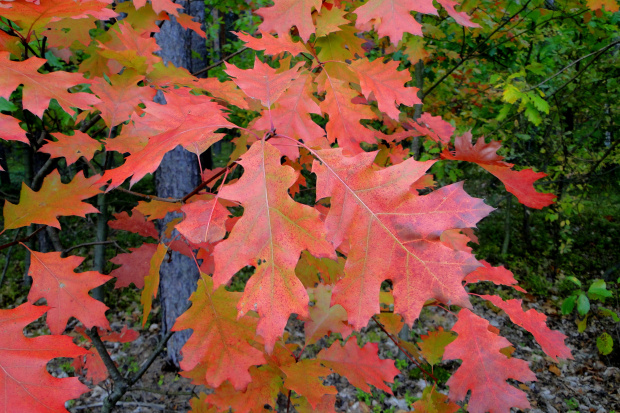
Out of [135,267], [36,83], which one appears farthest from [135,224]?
[36,83]

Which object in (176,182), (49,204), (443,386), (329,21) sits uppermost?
(329,21)

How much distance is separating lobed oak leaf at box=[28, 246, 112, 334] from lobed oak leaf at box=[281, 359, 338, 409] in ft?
1.89

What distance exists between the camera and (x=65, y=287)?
1129 millimetres

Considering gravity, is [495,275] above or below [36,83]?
below

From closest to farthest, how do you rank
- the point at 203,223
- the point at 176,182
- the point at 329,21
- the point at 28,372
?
the point at 28,372 → the point at 203,223 → the point at 329,21 → the point at 176,182

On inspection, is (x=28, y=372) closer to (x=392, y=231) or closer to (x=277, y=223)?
(x=277, y=223)

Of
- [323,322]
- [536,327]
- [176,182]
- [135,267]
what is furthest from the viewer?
[176,182]

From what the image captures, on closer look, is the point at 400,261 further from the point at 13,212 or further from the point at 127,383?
the point at 127,383

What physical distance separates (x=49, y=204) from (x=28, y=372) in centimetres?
63

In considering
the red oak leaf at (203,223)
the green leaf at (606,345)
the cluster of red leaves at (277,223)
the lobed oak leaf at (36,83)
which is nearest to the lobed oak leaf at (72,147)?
the cluster of red leaves at (277,223)

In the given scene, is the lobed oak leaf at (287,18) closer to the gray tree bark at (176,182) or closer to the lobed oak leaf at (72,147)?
the lobed oak leaf at (72,147)

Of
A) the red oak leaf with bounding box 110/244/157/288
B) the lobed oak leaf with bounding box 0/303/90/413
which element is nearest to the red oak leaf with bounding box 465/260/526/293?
the lobed oak leaf with bounding box 0/303/90/413

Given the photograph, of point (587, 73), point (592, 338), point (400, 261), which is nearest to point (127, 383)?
point (400, 261)

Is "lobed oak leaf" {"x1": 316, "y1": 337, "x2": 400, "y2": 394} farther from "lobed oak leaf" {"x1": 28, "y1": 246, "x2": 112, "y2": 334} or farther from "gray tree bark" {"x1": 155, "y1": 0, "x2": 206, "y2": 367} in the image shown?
"gray tree bark" {"x1": 155, "y1": 0, "x2": 206, "y2": 367}
